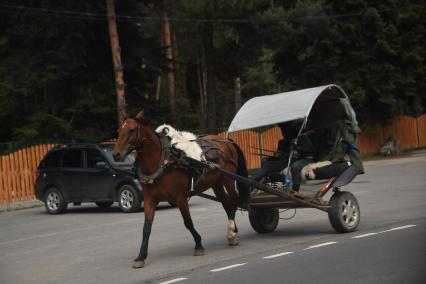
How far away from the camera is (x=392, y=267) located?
8727mm

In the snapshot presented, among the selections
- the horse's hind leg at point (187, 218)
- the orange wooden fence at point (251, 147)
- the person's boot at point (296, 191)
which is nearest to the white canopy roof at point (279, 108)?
the orange wooden fence at point (251, 147)

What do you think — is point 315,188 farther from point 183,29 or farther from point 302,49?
point 183,29

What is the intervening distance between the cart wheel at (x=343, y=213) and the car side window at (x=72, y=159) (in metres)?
10.1

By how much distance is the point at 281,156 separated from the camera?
1296cm

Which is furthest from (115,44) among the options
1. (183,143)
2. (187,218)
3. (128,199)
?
(187,218)

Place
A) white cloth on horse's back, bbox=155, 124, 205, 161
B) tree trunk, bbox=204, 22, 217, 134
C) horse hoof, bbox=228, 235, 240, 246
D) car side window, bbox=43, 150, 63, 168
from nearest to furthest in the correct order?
white cloth on horse's back, bbox=155, 124, 205, 161 → horse hoof, bbox=228, 235, 240, 246 → car side window, bbox=43, 150, 63, 168 → tree trunk, bbox=204, 22, 217, 134

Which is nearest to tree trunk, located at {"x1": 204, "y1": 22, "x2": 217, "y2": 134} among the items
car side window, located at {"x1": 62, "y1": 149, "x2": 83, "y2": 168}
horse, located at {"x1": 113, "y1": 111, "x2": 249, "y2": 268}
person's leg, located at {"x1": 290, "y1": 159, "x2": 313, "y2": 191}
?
car side window, located at {"x1": 62, "y1": 149, "x2": 83, "y2": 168}

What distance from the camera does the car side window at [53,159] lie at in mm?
20828

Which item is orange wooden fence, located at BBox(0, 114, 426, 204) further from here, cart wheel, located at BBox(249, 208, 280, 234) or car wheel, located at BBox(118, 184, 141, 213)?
car wheel, located at BBox(118, 184, 141, 213)

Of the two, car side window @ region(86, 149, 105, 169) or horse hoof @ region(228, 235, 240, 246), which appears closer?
horse hoof @ region(228, 235, 240, 246)

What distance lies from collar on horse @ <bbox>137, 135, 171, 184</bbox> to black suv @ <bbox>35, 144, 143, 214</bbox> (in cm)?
787

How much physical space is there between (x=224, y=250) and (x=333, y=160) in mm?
2606

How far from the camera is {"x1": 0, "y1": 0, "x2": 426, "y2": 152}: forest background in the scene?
3400cm

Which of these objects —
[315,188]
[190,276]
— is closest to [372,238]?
[315,188]
